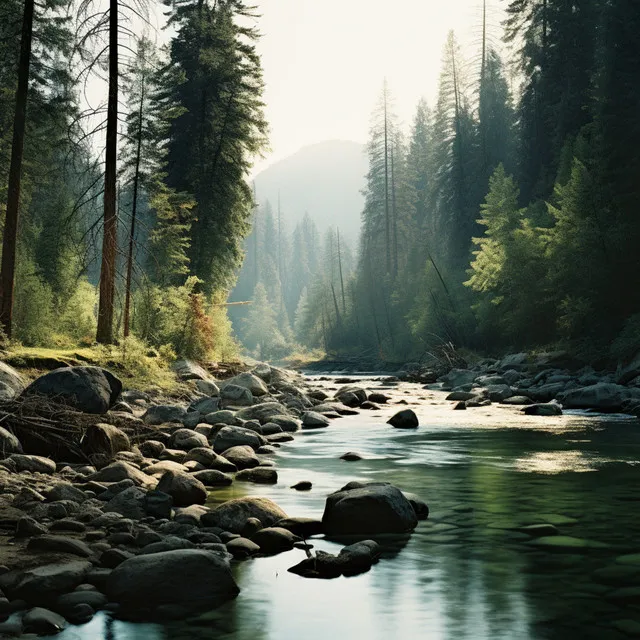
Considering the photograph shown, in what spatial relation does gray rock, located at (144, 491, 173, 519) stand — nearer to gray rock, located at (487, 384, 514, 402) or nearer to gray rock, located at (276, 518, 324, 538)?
gray rock, located at (276, 518, 324, 538)

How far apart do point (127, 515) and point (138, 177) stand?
18542 mm

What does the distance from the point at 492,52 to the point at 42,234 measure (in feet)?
124

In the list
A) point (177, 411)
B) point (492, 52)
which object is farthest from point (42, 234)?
point (492, 52)

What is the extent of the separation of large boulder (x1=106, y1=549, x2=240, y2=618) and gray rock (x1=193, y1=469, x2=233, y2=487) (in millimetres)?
3684

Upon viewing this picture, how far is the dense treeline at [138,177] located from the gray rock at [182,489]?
9721 mm

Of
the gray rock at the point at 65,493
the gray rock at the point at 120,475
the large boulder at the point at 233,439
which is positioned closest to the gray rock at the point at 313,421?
the large boulder at the point at 233,439

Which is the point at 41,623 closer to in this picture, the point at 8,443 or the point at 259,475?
the point at 8,443

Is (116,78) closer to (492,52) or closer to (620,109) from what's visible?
(620,109)

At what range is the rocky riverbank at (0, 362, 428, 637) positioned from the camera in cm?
493

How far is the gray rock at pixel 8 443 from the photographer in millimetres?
8487

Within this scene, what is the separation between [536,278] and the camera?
31891 millimetres

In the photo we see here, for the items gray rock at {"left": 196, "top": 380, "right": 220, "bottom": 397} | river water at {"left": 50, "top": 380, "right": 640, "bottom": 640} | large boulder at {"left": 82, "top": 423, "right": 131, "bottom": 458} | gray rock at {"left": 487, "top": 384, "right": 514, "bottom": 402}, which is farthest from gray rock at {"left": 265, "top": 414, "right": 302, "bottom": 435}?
gray rock at {"left": 487, "top": 384, "right": 514, "bottom": 402}

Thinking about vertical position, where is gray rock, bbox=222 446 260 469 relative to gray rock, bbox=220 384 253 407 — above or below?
below

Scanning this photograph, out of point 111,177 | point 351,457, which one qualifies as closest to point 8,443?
point 351,457
